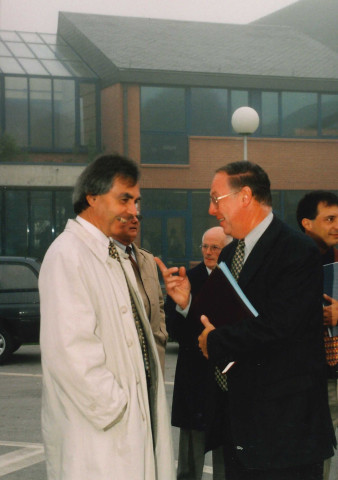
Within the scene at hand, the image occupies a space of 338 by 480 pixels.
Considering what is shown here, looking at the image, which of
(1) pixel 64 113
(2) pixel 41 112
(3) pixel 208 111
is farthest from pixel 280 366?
(1) pixel 64 113

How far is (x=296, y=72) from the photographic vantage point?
2956cm

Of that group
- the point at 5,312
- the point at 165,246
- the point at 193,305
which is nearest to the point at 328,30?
the point at 165,246

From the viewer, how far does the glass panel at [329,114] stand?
30.2 metres

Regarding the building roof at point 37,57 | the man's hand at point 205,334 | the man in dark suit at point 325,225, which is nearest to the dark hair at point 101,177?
the man's hand at point 205,334

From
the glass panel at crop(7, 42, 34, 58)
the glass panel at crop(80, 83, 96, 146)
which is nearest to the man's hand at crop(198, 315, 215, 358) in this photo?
the glass panel at crop(80, 83, 96, 146)

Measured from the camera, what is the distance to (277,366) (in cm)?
311

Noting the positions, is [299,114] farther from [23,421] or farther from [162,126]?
[23,421]

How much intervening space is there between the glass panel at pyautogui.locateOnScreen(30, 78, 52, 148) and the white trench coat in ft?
84.5

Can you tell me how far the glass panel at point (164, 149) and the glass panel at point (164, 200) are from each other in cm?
106

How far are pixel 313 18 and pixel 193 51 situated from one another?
29.2 m

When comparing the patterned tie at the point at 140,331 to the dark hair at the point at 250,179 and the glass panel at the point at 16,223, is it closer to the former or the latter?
the dark hair at the point at 250,179

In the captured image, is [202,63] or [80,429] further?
[202,63]

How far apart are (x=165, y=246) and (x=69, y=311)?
2542cm

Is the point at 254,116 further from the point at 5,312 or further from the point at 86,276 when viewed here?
the point at 86,276
